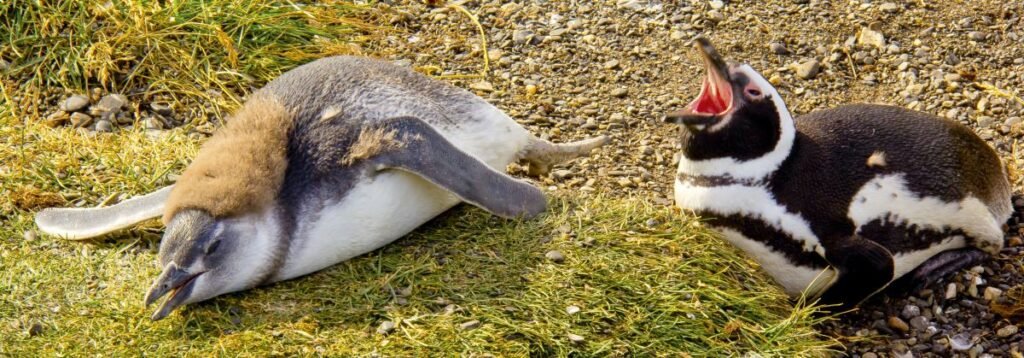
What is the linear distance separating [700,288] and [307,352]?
1171mm

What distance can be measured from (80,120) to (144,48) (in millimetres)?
420

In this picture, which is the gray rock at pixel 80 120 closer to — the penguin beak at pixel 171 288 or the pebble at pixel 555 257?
the penguin beak at pixel 171 288

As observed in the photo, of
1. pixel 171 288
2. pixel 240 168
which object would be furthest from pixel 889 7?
pixel 171 288

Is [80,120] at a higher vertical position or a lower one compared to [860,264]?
lower

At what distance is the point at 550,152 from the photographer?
158 inches

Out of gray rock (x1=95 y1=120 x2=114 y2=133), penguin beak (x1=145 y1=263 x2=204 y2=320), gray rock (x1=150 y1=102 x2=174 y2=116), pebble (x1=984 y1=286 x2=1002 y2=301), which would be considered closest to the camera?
penguin beak (x1=145 y1=263 x2=204 y2=320)

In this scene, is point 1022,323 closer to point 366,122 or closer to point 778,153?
point 778,153

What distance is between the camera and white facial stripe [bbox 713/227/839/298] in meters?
3.58

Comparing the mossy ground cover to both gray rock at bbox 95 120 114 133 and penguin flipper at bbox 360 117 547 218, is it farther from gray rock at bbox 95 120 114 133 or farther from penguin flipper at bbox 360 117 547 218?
gray rock at bbox 95 120 114 133

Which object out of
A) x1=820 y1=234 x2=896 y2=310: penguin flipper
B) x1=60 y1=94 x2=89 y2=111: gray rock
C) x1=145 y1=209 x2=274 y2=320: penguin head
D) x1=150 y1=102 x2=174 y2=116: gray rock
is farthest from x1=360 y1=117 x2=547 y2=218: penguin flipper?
x1=60 y1=94 x2=89 y2=111: gray rock

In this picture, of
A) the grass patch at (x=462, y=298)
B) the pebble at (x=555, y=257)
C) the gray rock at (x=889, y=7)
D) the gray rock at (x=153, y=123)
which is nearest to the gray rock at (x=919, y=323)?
the grass patch at (x=462, y=298)

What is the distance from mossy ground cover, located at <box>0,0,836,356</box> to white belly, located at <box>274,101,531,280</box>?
6cm

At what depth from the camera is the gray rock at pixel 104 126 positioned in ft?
14.4

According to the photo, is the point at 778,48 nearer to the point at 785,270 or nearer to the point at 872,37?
the point at 872,37
